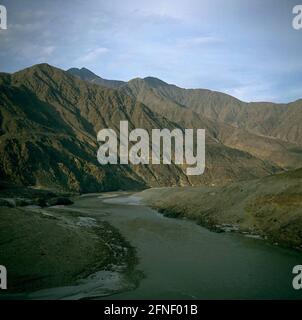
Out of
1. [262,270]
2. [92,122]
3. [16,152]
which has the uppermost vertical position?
[92,122]

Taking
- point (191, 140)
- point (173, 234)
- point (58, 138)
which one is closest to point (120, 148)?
point (58, 138)

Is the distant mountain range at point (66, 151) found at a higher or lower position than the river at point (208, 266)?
higher

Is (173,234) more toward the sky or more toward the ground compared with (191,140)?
more toward the ground

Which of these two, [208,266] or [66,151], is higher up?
[66,151]

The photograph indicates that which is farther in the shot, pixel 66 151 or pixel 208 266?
pixel 66 151

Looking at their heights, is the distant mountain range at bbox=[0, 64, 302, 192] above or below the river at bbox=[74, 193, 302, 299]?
above

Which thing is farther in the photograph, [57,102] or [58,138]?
[57,102]

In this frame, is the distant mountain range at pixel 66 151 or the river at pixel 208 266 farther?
the distant mountain range at pixel 66 151
